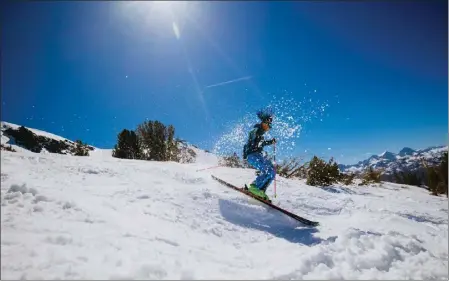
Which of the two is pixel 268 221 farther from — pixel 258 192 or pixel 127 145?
pixel 127 145

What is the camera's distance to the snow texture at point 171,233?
3.00 meters

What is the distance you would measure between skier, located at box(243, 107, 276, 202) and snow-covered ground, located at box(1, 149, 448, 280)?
69 cm

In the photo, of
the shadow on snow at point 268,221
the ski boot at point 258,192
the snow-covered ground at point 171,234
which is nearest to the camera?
the snow-covered ground at point 171,234

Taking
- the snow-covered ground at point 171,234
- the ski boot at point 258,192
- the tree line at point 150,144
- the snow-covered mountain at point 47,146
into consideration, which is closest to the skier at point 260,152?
the ski boot at point 258,192

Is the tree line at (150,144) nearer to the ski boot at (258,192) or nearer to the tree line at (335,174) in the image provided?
the tree line at (335,174)

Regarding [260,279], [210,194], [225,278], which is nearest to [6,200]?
[225,278]

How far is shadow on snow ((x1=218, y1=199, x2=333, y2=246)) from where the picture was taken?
5323mm

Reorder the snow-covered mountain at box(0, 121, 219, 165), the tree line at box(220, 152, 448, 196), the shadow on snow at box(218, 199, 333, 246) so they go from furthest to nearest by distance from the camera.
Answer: the tree line at box(220, 152, 448, 196), the snow-covered mountain at box(0, 121, 219, 165), the shadow on snow at box(218, 199, 333, 246)

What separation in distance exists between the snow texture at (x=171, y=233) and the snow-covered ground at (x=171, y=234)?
0.02m

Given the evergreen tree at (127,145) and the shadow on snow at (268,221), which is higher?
the evergreen tree at (127,145)

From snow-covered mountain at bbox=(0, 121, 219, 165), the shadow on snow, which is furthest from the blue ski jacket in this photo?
snow-covered mountain at bbox=(0, 121, 219, 165)

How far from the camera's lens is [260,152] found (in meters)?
7.43

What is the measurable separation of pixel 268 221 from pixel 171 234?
2495mm

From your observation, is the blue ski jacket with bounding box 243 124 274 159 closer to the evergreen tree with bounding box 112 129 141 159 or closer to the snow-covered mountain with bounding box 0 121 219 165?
the snow-covered mountain with bounding box 0 121 219 165
